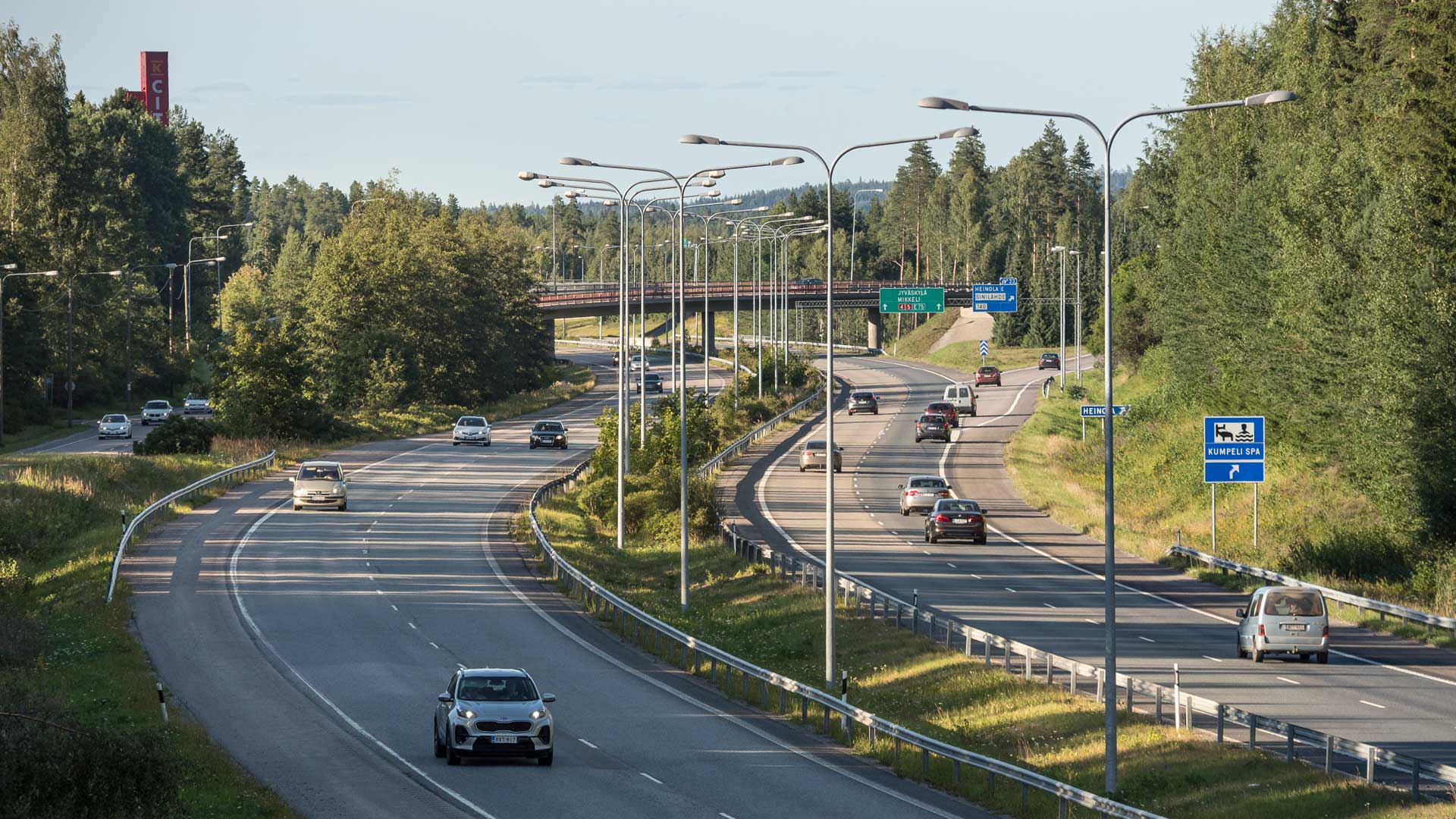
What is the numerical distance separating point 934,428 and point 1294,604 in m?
53.5

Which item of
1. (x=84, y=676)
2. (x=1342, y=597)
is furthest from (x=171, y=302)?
(x=1342, y=597)

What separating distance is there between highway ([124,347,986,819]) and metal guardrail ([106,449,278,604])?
639mm

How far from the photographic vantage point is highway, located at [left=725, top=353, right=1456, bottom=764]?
28656 millimetres

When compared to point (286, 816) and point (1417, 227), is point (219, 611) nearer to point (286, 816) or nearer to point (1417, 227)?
point (286, 816)

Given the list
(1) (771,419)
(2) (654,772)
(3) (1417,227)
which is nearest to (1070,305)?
(1) (771,419)

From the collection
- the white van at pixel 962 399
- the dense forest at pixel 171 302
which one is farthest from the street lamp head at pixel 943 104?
the white van at pixel 962 399

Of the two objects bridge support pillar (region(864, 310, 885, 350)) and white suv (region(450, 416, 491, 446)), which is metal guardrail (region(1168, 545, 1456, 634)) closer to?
white suv (region(450, 416, 491, 446))

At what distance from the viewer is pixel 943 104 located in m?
20.9

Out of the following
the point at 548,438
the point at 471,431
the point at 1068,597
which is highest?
the point at 471,431

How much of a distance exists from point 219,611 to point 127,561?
803cm

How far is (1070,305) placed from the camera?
502 ft

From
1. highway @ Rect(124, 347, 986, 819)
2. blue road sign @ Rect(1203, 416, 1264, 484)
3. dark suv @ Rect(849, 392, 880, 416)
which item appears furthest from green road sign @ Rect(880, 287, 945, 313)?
blue road sign @ Rect(1203, 416, 1264, 484)

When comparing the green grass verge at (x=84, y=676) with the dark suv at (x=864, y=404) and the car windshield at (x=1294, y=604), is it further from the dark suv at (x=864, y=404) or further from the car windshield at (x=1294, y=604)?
the dark suv at (x=864, y=404)

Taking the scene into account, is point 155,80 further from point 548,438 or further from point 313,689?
point 313,689
